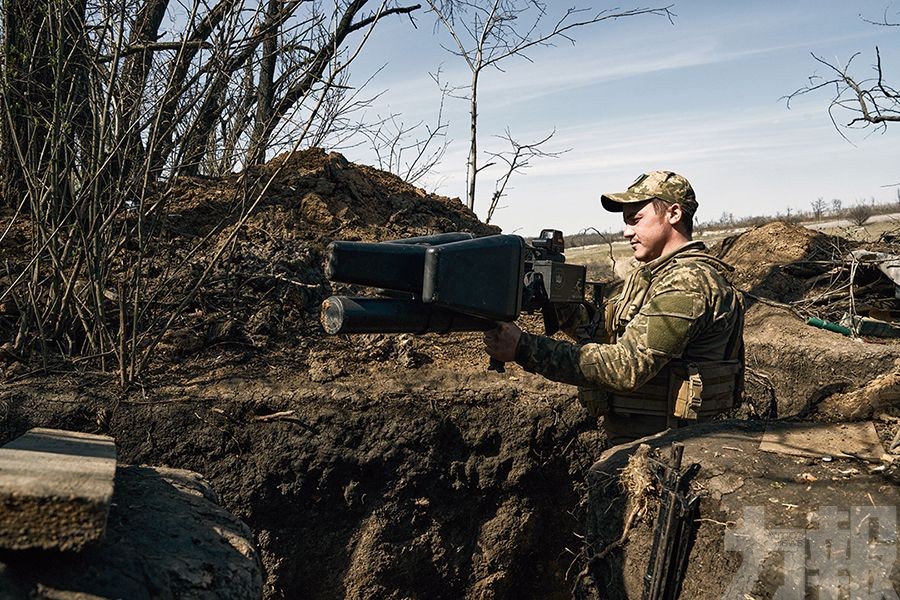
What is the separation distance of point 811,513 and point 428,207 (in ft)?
15.2

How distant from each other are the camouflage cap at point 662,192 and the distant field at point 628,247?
1.01m

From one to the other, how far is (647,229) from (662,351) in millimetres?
562

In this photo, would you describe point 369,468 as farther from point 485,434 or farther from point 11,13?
point 11,13

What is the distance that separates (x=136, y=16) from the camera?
446cm

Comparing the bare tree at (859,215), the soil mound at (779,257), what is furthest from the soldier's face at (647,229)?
the bare tree at (859,215)

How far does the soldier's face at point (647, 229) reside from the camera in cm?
311

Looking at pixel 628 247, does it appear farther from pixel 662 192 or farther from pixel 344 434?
pixel 662 192

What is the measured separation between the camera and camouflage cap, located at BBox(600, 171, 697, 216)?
120 inches

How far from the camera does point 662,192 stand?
3.05 meters

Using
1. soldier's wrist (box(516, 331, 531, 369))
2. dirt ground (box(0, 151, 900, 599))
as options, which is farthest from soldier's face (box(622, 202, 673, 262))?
dirt ground (box(0, 151, 900, 599))

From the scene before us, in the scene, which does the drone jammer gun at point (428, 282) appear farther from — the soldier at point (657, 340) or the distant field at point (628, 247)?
the distant field at point (628, 247)

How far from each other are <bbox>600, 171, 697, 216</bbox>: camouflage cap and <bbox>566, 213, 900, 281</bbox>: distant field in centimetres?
101

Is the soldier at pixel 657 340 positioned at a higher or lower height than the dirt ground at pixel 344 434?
higher

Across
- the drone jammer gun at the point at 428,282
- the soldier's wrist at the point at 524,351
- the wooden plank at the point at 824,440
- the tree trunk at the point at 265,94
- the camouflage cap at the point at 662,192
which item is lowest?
the wooden plank at the point at 824,440
